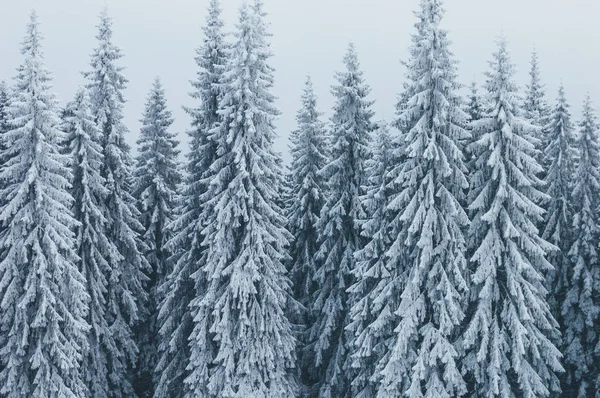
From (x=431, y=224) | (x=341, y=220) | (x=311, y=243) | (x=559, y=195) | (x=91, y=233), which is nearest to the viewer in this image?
(x=431, y=224)

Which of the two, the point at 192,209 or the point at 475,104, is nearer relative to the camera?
the point at 475,104

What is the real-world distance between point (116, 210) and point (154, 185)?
3459 millimetres

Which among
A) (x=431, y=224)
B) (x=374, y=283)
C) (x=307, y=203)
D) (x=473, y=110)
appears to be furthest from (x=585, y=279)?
(x=307, y=203)

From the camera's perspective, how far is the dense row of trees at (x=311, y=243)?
21.5 m

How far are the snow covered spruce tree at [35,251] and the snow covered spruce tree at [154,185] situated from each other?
25.6 feet

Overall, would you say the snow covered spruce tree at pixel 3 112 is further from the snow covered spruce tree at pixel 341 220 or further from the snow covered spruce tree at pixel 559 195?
the snow covered spruce tree at pixel 559 195

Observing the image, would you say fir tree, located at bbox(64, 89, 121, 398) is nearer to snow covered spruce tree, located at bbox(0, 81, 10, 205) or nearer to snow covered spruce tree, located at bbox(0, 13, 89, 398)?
snow covered spruce tree, located at bbox(0, 13, 89, 398)

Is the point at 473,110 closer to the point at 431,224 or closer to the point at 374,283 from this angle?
the point at 431,224

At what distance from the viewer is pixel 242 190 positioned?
23641 mm

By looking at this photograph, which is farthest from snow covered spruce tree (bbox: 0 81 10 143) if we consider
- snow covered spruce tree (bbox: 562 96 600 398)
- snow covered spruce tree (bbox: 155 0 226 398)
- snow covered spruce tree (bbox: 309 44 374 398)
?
snow covered spruce tree (bbox: 562 96 600 398)

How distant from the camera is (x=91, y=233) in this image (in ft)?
91.3

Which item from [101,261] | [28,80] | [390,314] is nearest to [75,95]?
[28,80]

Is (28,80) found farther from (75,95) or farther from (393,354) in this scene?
(393,354)

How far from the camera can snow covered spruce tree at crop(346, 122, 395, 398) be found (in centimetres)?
2270
